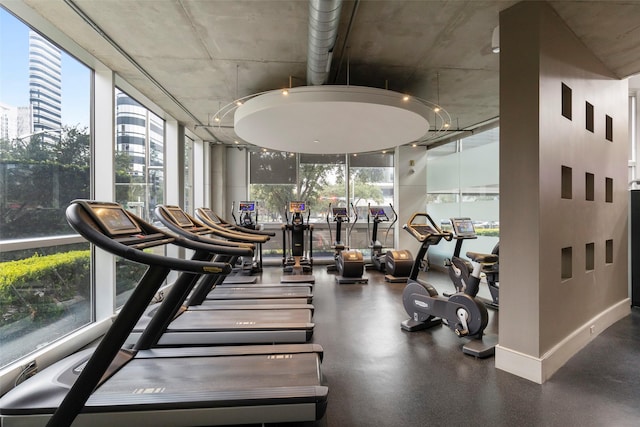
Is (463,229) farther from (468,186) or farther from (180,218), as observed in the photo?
(180,218)

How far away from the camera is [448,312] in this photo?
11.5ft

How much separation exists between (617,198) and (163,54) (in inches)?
245

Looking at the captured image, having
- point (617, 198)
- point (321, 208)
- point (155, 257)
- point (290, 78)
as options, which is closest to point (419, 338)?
point (155, 257)

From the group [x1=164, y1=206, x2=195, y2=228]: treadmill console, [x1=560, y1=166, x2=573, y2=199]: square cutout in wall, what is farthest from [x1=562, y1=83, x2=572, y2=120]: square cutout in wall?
[x1=164, y1=206, x2=195, y2=228]: treadmill console

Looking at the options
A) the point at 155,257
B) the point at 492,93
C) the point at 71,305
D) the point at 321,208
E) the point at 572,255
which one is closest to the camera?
the point at 155,257

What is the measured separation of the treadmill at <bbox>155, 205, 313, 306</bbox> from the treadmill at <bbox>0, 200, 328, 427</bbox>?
531 millimetres

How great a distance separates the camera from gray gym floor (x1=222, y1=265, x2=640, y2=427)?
2.22m

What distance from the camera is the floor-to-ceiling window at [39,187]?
2.76 metres

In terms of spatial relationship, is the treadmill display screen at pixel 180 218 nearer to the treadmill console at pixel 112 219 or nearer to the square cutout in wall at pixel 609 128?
the treadmill console at pixel 112 219

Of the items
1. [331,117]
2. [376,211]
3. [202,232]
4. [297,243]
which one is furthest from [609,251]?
[297,243]

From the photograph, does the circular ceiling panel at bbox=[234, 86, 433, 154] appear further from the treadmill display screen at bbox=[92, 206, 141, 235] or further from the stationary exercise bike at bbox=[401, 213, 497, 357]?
the treadmill display screen at bbox=[92, 206, 141, 235]

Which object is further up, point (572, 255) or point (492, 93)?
point (492, 93)

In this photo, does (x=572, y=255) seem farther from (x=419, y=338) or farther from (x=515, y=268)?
(x=419, y=338)

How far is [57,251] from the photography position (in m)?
3.25
